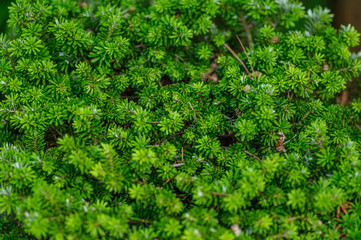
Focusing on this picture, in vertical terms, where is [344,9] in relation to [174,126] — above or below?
above

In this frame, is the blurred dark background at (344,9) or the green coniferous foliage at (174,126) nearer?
the green coniferous foliage at (174,126)

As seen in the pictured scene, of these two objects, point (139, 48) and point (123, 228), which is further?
point (139, 48)

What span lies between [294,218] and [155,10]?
1425mm

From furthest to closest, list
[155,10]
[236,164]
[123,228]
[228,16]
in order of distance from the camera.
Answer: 1. [228,16]
2. [155,10]
3. [236,164]
4. [123,228]

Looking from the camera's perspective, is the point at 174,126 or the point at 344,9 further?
the point at 344,9

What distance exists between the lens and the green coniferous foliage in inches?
51.1

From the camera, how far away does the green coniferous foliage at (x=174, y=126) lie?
1298mm

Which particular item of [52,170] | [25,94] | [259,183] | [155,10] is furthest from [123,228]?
[155,10]

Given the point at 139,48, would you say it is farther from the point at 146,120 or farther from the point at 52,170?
the point at 52,170

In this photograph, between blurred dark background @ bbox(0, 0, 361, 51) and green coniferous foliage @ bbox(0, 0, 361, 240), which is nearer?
green coniferous foliage @ bbox(0, 0, 361, 240)

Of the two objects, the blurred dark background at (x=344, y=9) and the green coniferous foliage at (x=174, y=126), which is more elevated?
the blurred dark background at (x=344, y=9)

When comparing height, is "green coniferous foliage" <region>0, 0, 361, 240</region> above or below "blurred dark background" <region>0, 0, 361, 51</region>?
below

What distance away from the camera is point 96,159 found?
4.61 ft

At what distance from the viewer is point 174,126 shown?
158cm
